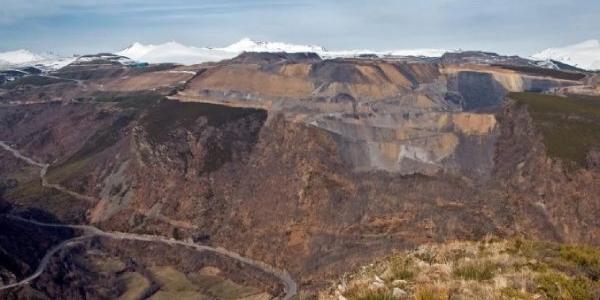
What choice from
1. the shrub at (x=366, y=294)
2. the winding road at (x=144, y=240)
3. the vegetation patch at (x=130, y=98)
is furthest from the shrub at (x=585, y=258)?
the vegetation patch at (x=130, y=98)

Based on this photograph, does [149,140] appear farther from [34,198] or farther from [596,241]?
[596,241]

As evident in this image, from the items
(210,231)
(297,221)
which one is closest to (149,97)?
(210,231)

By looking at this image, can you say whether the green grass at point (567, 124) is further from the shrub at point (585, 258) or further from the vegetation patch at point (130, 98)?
the vegetation patch at point (130, 98)

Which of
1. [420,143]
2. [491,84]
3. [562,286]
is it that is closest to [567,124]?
[420,143]

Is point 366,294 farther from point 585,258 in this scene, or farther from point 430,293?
point 585,258

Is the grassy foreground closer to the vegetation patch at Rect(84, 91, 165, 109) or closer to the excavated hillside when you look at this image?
the excavated hillside

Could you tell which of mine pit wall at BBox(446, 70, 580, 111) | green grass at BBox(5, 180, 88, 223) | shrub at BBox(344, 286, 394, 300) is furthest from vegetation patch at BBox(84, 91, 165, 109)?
shrub at BBox(344, 286, 394, 300)
